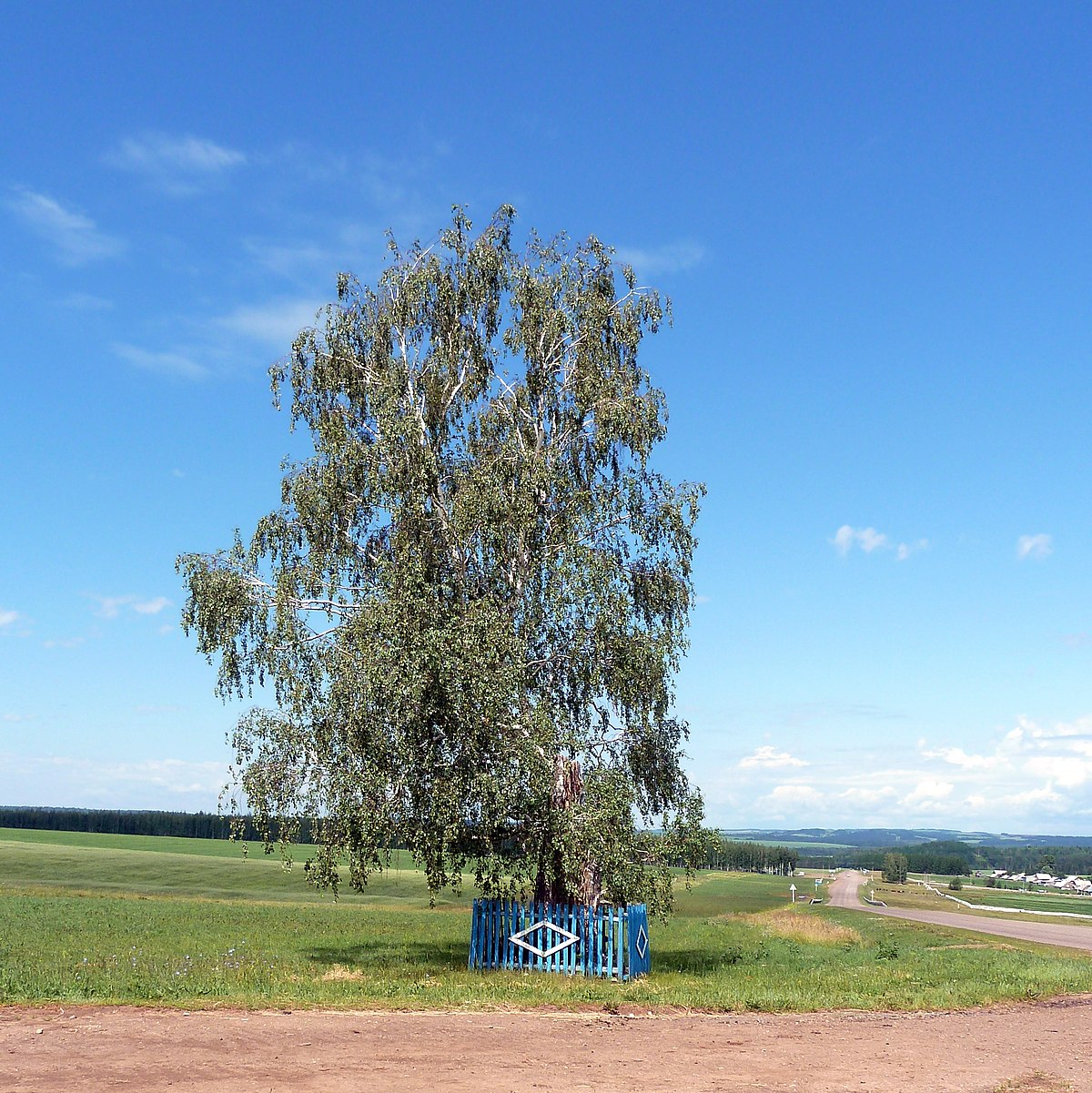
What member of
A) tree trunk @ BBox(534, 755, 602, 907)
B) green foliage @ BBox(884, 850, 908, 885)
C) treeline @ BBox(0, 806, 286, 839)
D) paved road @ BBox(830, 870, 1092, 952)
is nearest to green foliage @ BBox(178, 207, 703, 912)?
tree trunk @ BBox(534, 755, 602, 907)

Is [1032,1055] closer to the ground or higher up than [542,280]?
closer to the ground

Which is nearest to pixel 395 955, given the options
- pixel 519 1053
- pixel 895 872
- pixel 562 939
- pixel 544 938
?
pixel 544 938

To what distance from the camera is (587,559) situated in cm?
2811

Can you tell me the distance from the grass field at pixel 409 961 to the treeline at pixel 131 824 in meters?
116

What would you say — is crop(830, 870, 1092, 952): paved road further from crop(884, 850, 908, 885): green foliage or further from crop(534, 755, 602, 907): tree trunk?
crop(884, 850, 908, 885): green foliage

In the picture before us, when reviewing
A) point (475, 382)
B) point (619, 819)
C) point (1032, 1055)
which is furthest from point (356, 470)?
point (1032, 1055)

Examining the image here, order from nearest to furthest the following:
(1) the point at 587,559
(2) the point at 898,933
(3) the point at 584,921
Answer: (3) the point at 584,921 → (1) the point at 587,559 → (2) the point at 898,933

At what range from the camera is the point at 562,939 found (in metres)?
26.1

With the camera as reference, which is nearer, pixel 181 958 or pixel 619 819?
pixel 619 819

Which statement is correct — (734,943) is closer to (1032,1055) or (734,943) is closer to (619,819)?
(619,819)

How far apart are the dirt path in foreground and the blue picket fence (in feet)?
17.9

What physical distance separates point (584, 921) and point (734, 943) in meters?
16.4

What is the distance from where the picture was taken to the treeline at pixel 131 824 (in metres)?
176

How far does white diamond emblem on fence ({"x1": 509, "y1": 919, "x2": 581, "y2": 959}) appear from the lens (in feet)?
85.2
